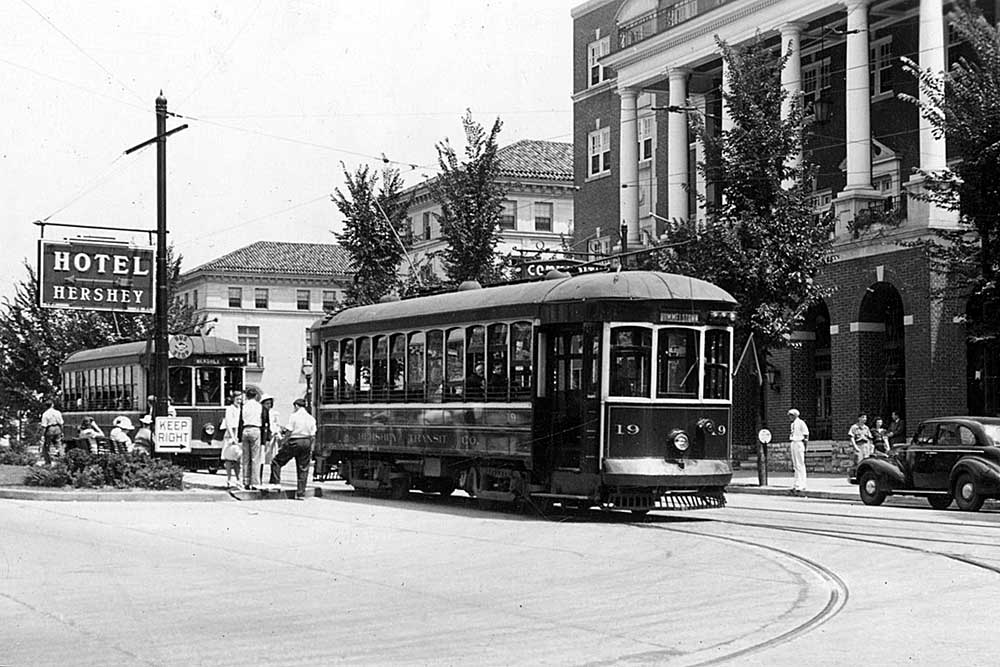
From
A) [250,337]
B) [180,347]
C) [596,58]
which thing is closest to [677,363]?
[180,347]

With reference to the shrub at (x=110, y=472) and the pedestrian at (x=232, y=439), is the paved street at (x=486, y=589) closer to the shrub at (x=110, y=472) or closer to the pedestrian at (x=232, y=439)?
the shrub at (x=110, y=472)

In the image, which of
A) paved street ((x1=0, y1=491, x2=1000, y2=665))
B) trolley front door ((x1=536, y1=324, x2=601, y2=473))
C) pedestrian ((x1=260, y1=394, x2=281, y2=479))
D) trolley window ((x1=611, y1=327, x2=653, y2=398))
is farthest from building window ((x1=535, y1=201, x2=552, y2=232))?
trolley window ((x1=611, y1=327, x2=653, y2=398))

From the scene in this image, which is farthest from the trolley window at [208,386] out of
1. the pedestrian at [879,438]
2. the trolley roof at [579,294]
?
the pedestrian at [879,438]

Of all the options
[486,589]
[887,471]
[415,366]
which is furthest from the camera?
[887,471]

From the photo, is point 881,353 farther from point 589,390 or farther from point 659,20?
point 589,390

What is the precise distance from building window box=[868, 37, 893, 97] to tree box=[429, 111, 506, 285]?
11.4 metres

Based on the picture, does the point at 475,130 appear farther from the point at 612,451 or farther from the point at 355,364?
the point at 612,451

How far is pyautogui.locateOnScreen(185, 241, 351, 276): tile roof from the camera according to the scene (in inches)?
3952

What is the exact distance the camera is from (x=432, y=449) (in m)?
22.0

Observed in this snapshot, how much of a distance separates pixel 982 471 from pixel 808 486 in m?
8.72

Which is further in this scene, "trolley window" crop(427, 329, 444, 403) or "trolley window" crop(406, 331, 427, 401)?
"trolley window" crop(406, 331, 427, 401)

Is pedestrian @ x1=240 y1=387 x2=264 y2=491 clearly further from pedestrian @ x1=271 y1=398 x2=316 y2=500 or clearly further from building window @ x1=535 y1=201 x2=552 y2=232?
building window @ x1=535 y1=201 x2=552 y2=232

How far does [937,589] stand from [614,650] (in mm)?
4108

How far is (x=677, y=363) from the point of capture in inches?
765
